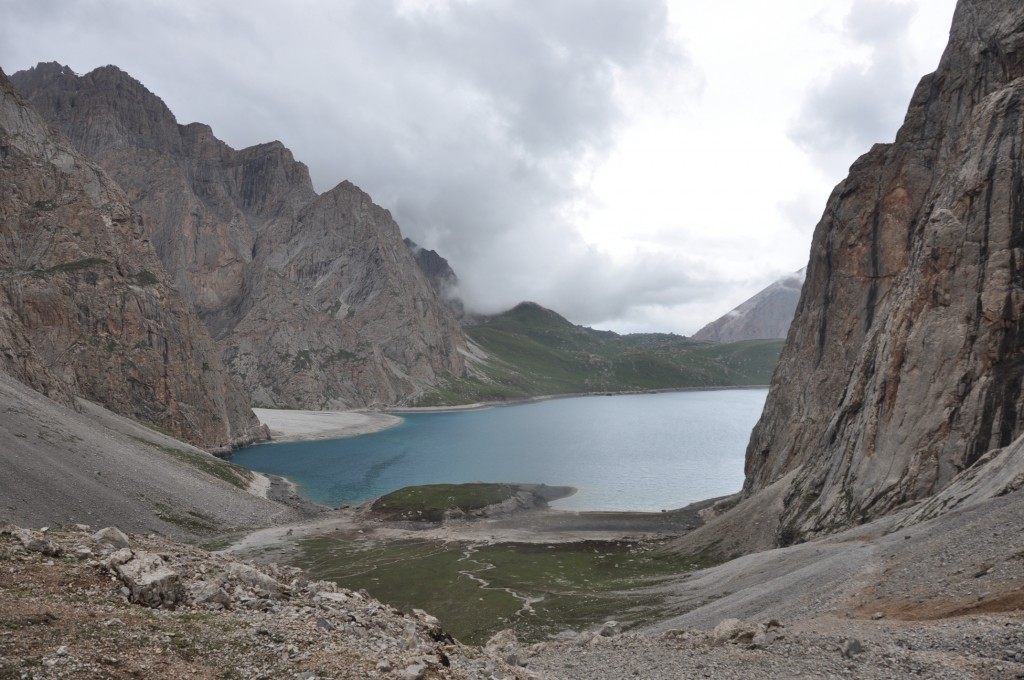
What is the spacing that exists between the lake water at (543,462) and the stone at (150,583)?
7419cm

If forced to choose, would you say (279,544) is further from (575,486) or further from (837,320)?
(837,320)

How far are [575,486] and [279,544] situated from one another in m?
53.1

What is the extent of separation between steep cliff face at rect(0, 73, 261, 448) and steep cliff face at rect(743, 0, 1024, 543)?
122992 mm

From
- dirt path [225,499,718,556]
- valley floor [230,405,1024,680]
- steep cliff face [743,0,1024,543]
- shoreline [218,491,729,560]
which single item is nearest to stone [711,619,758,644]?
valley floor [230,405,1024,680]

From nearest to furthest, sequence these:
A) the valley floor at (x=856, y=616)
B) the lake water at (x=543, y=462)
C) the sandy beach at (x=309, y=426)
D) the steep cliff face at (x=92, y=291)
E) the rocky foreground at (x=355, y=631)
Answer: the rocky foreground at (x=355, y=631), the valley floor at (x=856, y=616), the lake water at (x=543, y=462), the steep cliff face at (x=92, y=291), the sandy beach at (x=309, y=426)

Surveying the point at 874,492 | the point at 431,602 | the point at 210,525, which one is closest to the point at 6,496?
the point at 210,525

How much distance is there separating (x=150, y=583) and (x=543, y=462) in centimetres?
11163

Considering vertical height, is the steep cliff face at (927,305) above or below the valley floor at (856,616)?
above

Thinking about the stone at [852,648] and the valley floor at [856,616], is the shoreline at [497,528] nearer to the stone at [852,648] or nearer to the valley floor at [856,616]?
the valley floor at [856,616]

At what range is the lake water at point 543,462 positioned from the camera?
9481 cm

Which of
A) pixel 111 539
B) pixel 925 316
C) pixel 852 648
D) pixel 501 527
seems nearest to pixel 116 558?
pixel 111 539

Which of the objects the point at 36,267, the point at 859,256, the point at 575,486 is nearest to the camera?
the point at 859,256

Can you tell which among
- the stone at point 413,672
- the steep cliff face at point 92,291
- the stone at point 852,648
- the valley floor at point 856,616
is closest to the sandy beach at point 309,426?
the steep cliff face at point 92,291

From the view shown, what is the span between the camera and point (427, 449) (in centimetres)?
14750
